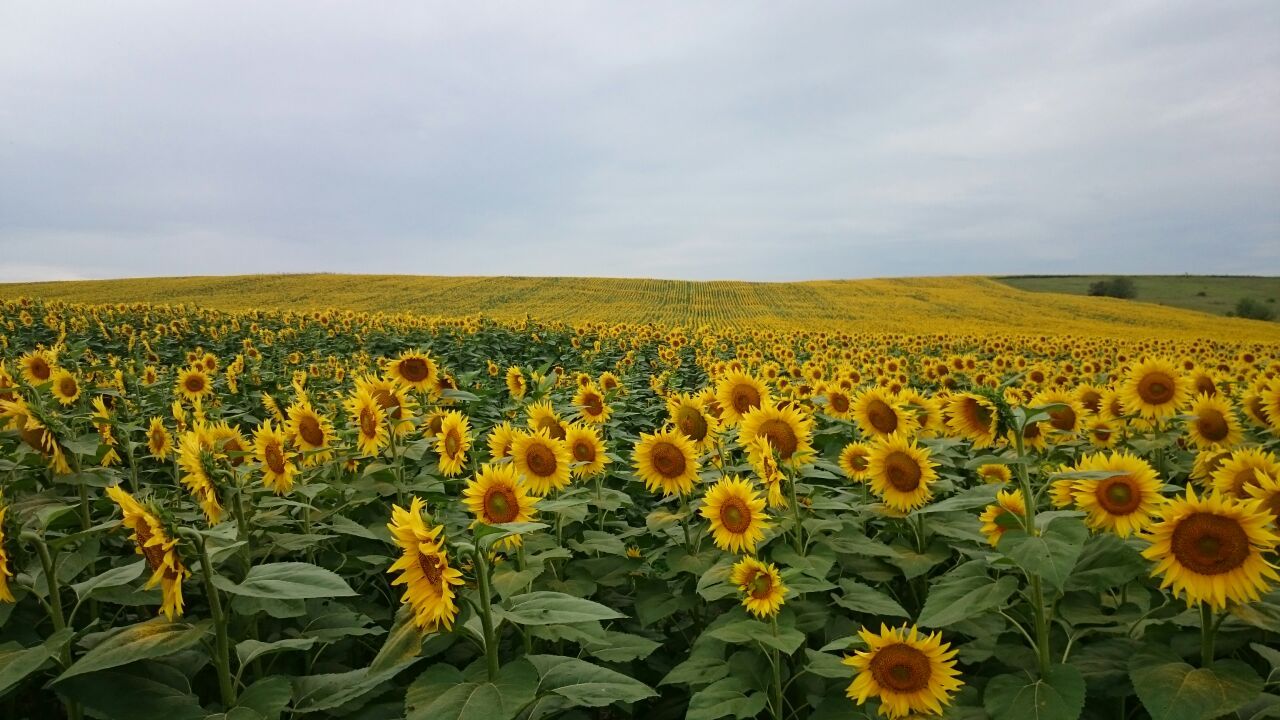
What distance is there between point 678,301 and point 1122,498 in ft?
176

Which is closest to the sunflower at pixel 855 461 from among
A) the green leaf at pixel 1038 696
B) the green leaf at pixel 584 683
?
the green leaf at pixel 1038 696

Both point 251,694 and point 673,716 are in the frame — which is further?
point 673,716

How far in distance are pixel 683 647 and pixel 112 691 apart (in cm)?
237

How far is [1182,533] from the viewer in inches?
83.2

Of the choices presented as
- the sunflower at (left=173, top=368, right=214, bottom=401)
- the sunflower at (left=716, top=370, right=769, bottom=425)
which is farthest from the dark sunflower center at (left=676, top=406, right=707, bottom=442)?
the sunflower at (left=173, top=368, right=214, bottom=401)

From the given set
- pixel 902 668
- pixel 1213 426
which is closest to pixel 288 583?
pixel 902 668

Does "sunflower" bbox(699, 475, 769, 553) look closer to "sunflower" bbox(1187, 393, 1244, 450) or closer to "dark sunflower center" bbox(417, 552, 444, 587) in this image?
"dark sunflower center" bbox(417, 552, 444, 587)

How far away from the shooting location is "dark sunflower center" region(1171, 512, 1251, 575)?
6.72 feet

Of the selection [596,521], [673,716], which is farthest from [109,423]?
[673,716]

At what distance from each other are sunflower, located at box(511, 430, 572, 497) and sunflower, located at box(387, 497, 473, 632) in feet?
4.00

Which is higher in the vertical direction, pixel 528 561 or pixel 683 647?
pixel 528 561

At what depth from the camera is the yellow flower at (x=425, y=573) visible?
197cm

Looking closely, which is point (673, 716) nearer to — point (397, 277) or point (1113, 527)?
point (1113, 527)

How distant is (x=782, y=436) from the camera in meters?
3.39
